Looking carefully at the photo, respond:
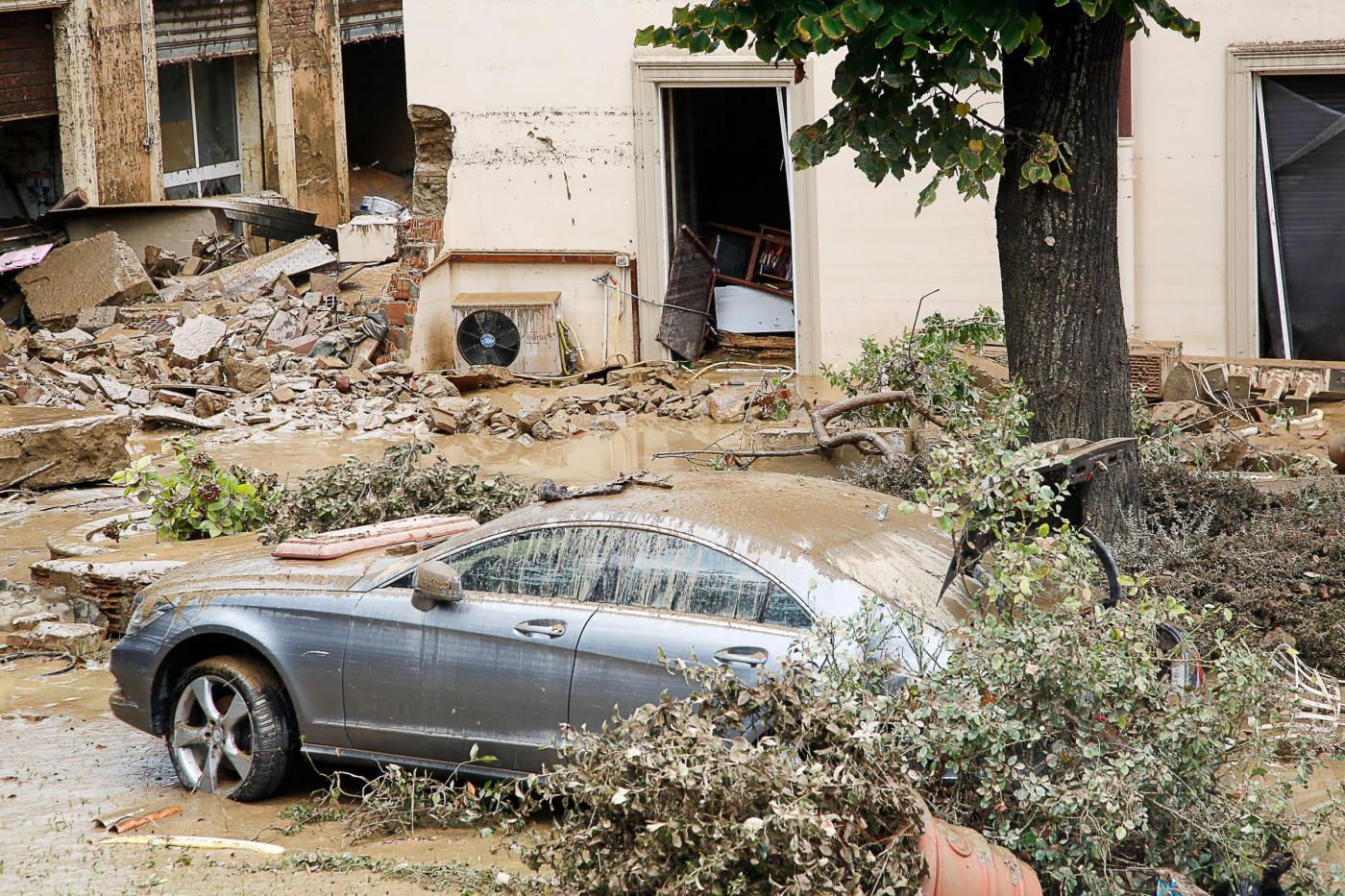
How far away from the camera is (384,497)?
8.67 meters

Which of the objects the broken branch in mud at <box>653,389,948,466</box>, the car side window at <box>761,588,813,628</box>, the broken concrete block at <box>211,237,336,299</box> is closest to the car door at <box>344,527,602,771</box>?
the car side window at <box>761,588,813,628</box>

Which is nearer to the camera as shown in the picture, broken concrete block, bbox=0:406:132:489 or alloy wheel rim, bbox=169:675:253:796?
alloy wheel rim, bbox=169:675:253:796

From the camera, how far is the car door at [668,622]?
5.16 metres

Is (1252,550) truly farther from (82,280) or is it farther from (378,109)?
(378,109)

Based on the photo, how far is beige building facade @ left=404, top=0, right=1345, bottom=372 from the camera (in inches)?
516

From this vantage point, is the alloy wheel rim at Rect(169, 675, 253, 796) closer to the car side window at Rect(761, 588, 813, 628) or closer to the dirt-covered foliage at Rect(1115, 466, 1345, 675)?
the car side window at Rect(761, 588, 813, 628)

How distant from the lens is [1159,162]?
13289 mm

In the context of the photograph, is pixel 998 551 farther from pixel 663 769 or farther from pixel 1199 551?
pixel 1199 551

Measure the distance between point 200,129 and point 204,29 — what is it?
1607 millimetres

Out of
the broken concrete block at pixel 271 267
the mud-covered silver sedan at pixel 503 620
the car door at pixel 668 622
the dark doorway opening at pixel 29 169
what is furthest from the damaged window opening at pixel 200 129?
the car door at pixel 668 622

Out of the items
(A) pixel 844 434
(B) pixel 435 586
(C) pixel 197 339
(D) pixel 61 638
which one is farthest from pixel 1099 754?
(C) pixel 197 339

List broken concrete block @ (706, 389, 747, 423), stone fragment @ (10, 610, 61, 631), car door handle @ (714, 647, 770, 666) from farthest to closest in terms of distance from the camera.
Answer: broken concrete block @ (706, 389, 747, 423) → stone fragment @ (10, 610, 61, 631) → car door handle @ (714, 647, 770, 666)

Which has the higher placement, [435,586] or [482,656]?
[435,586]

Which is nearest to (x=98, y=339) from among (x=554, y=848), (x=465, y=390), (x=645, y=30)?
(x=465, y=390)
